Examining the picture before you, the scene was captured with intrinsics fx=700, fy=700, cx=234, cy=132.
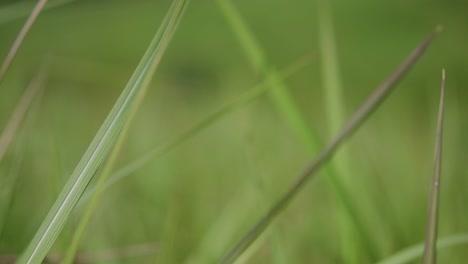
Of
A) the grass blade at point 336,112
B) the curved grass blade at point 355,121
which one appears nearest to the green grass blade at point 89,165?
the curved grass blade at point 355,121

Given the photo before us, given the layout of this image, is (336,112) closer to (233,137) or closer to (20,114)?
(20,114)

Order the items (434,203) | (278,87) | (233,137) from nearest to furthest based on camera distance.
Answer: (434,203), (278,87), (233,137)

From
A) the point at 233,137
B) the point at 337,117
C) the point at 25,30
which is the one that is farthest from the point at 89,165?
the point at 233,137

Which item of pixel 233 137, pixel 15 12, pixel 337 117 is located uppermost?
pixel 15 12

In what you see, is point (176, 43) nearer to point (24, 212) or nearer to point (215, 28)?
point (215, 28)

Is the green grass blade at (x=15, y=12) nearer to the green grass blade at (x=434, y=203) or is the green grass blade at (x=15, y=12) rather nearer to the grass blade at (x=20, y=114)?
the grass blade at (x=20, y=114)

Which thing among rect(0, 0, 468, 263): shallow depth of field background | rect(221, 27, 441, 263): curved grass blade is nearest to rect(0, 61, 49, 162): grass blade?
rect(0, 0, 468, 263): shallow depth of field background

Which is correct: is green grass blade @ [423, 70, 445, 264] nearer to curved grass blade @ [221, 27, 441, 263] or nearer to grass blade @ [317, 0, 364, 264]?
curved grass blade @ [221, 27, 441, 263]

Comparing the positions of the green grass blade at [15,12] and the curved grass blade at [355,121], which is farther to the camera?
the green grass blade at [15,12]

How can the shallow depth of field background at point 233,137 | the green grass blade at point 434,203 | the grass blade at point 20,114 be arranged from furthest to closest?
the shallow depth of field background at point 233,137 → the grass blade at point 20,114 → the green grass blade at point 434,203
